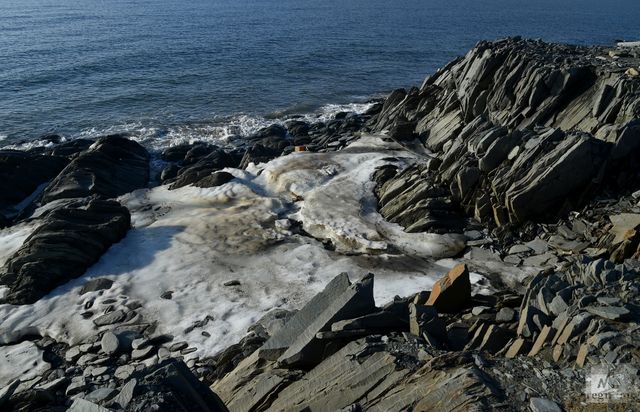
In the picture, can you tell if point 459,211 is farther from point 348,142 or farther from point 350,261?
point 348,142

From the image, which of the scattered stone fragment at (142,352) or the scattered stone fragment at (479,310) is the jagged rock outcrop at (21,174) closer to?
the scattered stone fragment at (142,352)

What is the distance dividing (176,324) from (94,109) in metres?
37.5

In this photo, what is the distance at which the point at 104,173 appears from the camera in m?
32.3

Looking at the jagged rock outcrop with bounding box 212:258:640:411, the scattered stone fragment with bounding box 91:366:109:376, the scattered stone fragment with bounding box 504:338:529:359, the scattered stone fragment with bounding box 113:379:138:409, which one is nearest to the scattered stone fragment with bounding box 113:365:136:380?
the scattered stone fragment with bounding box 91:366:109:376

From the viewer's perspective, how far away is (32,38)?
251 ft

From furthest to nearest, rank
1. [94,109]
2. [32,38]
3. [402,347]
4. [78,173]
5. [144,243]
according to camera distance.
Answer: [32,38] → [94,109] → [78,173] → [144,243] → [402,347]

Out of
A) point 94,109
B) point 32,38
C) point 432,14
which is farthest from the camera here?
point 432,14

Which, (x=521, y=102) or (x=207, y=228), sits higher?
(x=521, y=102)

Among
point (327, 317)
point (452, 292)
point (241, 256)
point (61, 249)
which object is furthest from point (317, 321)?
point (61, 249)

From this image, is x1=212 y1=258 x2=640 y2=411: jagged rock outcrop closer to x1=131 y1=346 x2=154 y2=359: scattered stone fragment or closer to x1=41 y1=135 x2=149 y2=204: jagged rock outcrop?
x1=131 y1=346 x2=154 y2=359: scattered stone fragment

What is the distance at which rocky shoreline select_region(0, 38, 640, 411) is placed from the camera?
11.2 meters

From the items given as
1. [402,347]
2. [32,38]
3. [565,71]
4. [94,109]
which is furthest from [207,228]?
[32,38]

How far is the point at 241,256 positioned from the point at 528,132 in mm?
14051

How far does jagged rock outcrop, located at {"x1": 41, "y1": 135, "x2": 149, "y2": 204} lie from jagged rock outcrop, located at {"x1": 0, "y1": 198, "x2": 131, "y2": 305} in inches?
216
